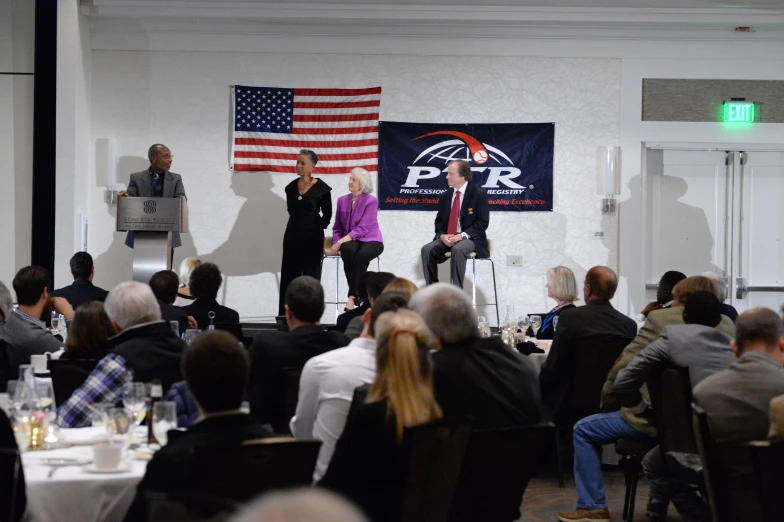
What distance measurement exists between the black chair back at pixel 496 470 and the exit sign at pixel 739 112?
8481 millimetres

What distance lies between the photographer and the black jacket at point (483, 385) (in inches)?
131

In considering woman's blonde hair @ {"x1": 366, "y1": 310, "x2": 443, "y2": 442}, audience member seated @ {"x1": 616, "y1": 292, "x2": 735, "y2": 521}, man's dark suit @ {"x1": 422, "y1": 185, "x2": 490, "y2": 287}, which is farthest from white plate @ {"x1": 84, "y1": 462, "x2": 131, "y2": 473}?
man's dark suit @ {"x1": 422, "y1": 185, "x2": 490, "y2": 287}

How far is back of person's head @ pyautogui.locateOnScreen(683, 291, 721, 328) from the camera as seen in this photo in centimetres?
462

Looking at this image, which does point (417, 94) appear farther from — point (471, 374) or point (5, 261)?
point (471, 374)

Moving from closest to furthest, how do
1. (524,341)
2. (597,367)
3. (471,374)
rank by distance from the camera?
1. (471,374)
2. (597,367)
3. (524,341)

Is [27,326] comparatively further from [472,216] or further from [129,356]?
[472,216]

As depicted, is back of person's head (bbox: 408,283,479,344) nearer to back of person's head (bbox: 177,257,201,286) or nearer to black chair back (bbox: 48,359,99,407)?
black chair back (bbox: 48,359,99,407)

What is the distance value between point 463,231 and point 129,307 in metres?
5.85

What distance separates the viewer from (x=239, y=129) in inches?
414

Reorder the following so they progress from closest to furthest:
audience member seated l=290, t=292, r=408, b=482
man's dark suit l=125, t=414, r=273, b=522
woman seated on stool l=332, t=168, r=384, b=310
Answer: man's dark suit l=125, t=414, r=273, b=522
audience member seated l=290, t=292, r=408, b=482
woman seated on stool l=332, t=168, r=384, b=310

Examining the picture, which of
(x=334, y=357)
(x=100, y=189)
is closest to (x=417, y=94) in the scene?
(x=100, y=189)

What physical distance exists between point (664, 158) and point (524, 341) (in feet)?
16.4

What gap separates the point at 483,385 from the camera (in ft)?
10.9

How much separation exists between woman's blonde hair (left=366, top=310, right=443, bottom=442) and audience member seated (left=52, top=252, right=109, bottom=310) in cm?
467
